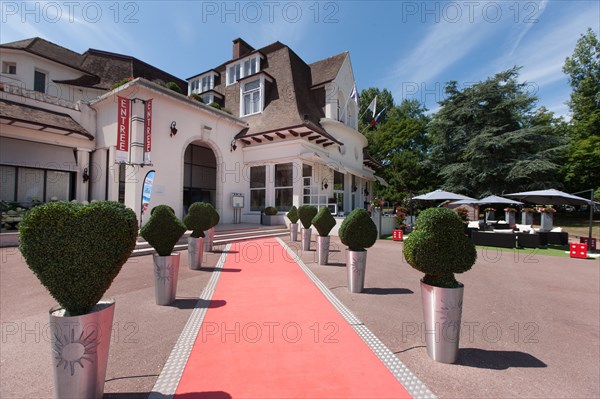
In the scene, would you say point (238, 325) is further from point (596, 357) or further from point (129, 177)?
point (129, 177)

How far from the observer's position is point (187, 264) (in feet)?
Result: 26.8

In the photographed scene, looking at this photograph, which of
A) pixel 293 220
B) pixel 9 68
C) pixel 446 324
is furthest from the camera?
pixel 9 68

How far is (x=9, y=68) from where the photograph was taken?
16.9 metres

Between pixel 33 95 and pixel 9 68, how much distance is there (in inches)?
254

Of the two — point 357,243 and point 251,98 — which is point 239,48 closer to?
point 251,98

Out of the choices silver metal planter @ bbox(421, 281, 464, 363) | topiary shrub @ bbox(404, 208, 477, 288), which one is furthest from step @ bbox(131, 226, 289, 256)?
silver metal planter @ bbox(421, 281, 464, 363)

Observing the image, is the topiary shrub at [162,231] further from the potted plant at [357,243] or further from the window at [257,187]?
the window at [257,187]

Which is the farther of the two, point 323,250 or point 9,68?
point 9,68

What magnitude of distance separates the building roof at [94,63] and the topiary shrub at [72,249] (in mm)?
21475

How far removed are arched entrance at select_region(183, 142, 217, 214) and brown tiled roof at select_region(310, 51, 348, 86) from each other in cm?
1095

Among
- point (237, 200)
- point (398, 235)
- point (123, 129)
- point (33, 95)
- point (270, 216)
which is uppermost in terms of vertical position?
point (33, 95)

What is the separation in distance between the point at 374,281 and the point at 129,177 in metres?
12.4

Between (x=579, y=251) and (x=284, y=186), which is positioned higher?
(x=284, y=186)

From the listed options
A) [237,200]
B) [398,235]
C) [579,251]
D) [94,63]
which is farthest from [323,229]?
[94,63]
